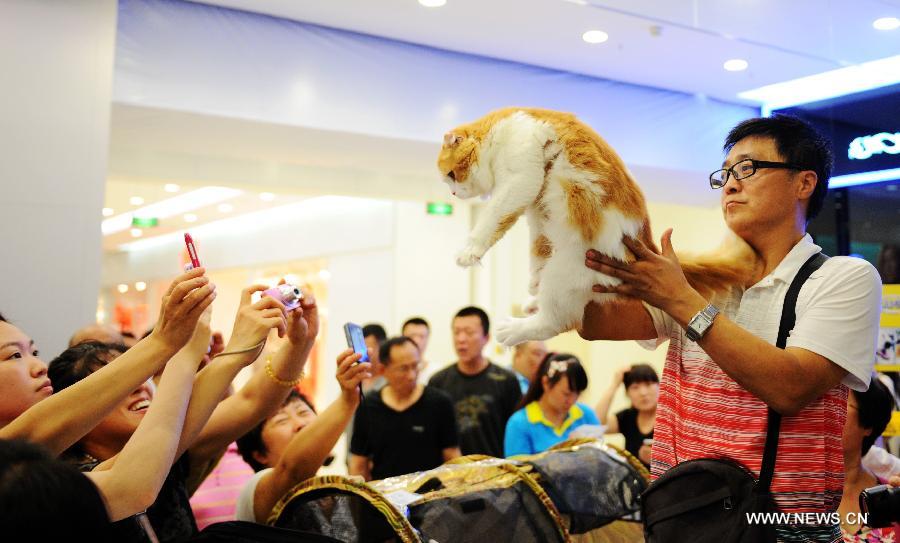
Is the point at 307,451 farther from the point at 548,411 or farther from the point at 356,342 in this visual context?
the point at 548,411

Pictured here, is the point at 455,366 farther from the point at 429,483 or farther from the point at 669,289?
the point at 669,289

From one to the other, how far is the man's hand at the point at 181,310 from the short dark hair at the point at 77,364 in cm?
48

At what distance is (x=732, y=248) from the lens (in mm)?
1548

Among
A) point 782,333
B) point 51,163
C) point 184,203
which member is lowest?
→ point 782,333

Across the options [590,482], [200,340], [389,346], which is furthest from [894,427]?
[200,340]

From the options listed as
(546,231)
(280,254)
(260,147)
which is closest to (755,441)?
(546,231)

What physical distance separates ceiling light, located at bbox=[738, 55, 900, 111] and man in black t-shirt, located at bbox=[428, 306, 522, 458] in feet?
6.34

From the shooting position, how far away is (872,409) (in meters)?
2.21

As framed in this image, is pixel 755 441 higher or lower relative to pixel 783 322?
lower

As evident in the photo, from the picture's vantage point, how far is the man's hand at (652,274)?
1.37 meters

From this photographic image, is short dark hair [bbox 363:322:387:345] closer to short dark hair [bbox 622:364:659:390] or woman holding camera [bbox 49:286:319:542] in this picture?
short dark hair [bbox 622:364:659:390]

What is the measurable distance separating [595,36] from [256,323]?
13.1ft

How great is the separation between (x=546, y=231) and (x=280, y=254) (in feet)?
32.2

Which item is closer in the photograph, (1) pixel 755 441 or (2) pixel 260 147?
(1) pixel 755 441
